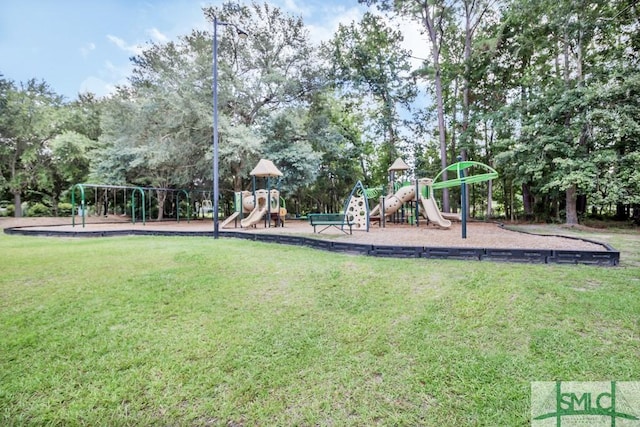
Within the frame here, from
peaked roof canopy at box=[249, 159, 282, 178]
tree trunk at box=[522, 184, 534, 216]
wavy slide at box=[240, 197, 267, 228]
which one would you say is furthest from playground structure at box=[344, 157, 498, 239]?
tree trunk at box=[522, 184, 534, 216]

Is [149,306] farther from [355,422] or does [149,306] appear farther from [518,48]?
[518,48]

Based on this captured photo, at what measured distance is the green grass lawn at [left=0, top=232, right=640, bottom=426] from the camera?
79.0 inches

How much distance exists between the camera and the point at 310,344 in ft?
9.09

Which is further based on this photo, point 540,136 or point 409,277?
point 540,136

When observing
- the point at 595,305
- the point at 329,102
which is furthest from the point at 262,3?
the point at 595,305

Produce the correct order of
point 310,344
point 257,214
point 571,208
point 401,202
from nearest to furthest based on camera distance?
point 310,344, point 257,214, point 571,208, point 401,202

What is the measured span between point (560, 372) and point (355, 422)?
1.59 metres

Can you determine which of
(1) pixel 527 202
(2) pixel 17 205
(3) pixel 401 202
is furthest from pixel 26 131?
(1) pixel 527 202

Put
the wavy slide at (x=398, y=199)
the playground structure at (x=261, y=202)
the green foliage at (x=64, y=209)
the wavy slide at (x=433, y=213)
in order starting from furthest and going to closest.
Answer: the green foliage at (x=64, y=209)
the wavy slide at (x=398, y=199)
the playground structure at (x=261, y=202)
the wavy slide at (x=433, y=213)

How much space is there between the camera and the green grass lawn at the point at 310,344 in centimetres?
201

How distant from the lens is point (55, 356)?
102 inches

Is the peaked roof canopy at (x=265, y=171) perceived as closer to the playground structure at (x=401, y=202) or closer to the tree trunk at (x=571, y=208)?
the playground structure at (x=401, y=202)

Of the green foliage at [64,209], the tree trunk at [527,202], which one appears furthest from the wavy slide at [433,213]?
the green foliage at [64,209]

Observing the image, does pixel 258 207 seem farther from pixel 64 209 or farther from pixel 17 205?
pixel 64 209
